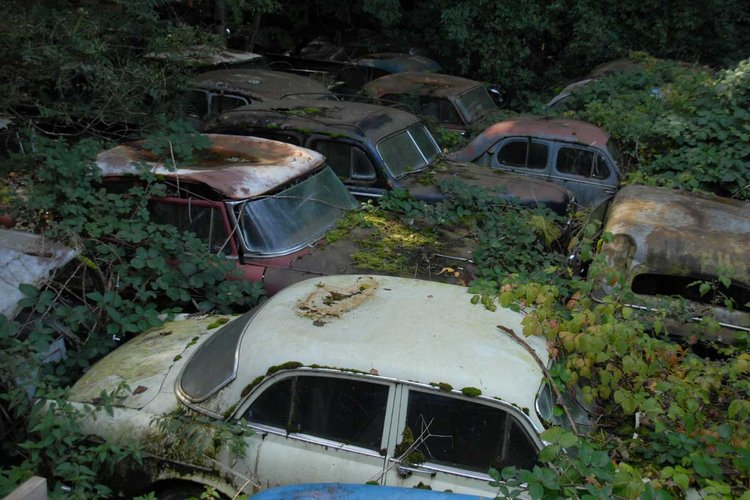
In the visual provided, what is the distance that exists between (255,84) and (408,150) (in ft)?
10.5

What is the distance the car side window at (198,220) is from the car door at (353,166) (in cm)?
213

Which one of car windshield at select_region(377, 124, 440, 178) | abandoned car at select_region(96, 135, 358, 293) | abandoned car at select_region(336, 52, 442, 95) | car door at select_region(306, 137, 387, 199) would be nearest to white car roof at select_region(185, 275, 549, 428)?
abandoned car at select_region(96, 135, 358, 293)

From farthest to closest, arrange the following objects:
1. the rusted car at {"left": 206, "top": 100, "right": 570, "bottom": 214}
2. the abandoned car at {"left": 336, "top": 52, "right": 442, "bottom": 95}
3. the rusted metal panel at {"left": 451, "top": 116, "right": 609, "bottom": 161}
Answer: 1. the abandoned car at {"left": 336, "top": 52, "right": 442, "bottom": 95}
2. the rusted metal panel at {"left": 451, "top": 116, "right": 609, "bottom": 161}
3. the rusted car at {"left": 206, "top": 100, "right": 570, "bottom": 214}

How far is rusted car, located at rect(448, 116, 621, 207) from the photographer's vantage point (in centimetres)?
843

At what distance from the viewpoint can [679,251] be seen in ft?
16.5

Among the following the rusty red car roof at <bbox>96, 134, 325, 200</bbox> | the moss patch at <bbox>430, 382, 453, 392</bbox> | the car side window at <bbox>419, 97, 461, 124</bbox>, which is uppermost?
the rusty red car roof at <bbox>96, 134, 325, 200</bbox>

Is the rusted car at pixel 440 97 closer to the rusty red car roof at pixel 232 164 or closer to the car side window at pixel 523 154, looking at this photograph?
the car side window at pixel 523 154

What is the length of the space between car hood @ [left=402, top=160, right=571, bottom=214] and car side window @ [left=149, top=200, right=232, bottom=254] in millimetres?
2284

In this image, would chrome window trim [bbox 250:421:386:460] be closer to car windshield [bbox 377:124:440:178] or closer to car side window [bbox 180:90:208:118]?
car windshield [bbox 377:124:440:178]

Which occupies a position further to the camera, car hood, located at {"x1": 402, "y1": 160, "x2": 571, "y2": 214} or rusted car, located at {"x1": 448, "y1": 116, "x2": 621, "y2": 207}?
rusted car, located at {"x1": 448, "y1": 116, "x2": 621, "y2": 207}

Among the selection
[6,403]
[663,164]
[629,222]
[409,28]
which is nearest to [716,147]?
[663,164]

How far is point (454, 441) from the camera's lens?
3.50 m

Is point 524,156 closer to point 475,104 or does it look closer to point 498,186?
point 498,186

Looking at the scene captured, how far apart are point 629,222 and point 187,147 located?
384cm
